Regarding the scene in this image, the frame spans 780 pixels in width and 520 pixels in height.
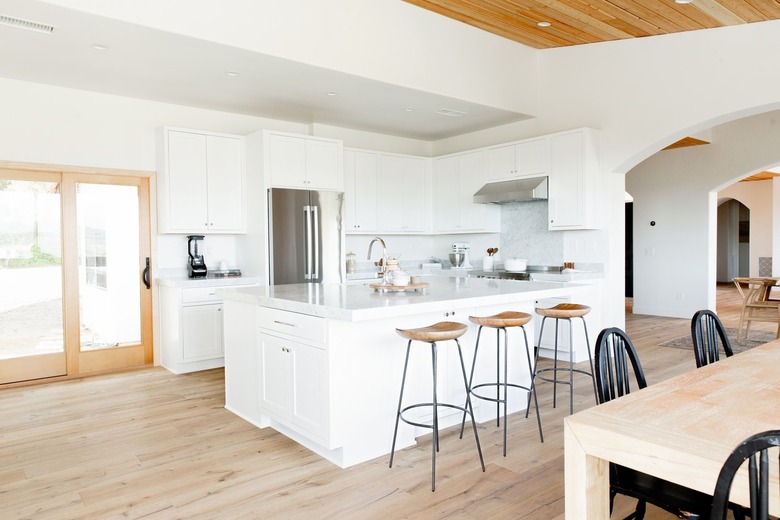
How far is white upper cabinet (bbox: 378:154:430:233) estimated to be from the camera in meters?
7.21

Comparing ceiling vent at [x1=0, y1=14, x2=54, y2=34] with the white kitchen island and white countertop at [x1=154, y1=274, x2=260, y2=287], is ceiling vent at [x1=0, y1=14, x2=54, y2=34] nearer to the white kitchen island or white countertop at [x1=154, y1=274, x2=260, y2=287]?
the white kitchen island

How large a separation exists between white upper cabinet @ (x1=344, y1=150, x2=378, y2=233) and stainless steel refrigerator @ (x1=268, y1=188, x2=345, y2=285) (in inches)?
21.7

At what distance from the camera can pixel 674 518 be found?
2510 mm

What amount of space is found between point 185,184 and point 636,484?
5018mm

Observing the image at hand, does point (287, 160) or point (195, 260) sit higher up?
point (287, 160)

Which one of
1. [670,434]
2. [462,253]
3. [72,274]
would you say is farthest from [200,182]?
[670,434]

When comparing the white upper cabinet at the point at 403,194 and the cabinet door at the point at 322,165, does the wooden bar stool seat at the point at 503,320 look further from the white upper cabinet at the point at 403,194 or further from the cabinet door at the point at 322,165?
the white upper cabinet at the point at 403,194

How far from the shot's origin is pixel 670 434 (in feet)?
4.76

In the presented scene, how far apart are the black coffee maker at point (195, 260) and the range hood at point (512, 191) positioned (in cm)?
337

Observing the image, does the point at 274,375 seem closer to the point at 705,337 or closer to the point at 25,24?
the point at 705,337

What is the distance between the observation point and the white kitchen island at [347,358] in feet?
10.0

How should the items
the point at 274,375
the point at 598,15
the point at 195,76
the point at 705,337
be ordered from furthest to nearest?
the point at 598,15 → the point at 195,76 → the point at 274,375 → the point at 705,337

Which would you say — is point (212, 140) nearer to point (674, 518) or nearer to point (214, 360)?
point (214, 360)

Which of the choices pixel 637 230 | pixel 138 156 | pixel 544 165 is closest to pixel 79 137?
pixel 138 156
